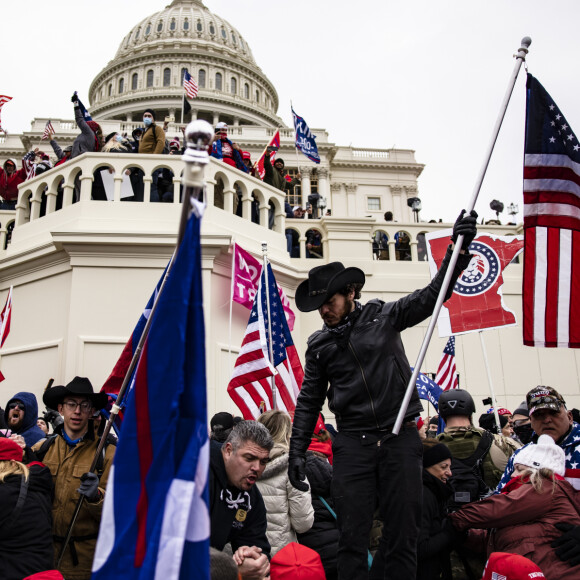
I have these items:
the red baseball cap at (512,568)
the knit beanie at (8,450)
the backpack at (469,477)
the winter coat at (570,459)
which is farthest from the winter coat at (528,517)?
the knit beanie at (8,450)

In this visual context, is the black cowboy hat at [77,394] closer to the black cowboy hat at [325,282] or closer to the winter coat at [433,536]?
the black cowboy hat at [325,282]

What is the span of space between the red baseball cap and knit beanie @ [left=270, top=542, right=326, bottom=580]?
960 millimetres

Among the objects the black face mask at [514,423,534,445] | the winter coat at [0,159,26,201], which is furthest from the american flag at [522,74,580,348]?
the winter coat at [0,159,26,201]

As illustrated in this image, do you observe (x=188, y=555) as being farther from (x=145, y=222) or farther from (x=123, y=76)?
(x=123, y=76)

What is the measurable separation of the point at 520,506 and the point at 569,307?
1.55 meters

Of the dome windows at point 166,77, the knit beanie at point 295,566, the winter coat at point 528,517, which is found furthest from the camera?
the dome windows at point 166,77

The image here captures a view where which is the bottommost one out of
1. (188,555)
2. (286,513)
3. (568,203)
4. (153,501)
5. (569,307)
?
(286,513)

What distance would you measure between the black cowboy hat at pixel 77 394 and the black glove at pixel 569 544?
10.1 ft

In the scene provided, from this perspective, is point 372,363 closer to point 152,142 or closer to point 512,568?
point 512,568

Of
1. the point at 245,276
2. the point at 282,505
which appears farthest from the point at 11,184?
the point at 282,505

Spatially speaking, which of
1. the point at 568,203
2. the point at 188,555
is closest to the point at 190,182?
the point at 188,555

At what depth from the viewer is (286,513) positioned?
15.6ft

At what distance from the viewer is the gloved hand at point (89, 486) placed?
3756 millimetres

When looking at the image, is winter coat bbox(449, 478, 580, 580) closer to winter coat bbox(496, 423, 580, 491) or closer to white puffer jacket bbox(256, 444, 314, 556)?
winter coat bbox(496, 423, 580, 491)
